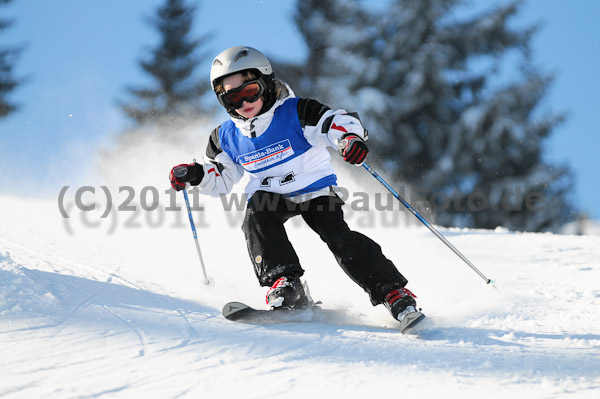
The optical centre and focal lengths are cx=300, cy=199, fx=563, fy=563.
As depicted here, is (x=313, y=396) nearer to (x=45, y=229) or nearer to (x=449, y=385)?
(x=449, y=385)

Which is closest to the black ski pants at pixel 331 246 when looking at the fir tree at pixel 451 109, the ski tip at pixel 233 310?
the ski tip at pixel 233 310

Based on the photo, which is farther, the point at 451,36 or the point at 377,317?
the point at 451,36

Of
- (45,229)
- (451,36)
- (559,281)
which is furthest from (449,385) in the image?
(451,36)

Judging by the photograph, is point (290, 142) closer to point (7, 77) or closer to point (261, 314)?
point (261, 314)

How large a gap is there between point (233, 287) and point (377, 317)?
127 cm

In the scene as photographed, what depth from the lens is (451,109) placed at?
17469mm

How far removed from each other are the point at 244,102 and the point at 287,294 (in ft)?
3.50

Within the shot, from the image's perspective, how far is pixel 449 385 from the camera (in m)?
1.84

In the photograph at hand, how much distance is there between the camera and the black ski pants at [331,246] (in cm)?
290

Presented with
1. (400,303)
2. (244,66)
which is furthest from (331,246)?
(244,66)

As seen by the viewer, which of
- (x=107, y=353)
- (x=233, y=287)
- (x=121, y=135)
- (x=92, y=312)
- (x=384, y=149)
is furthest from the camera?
(x=121, y=135)

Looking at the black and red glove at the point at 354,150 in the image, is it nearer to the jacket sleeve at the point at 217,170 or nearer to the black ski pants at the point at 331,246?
the black ski pants at the point at 331,246

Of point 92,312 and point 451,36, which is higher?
point 451,36

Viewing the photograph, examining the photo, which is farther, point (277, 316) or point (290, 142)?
point (290, 142)
